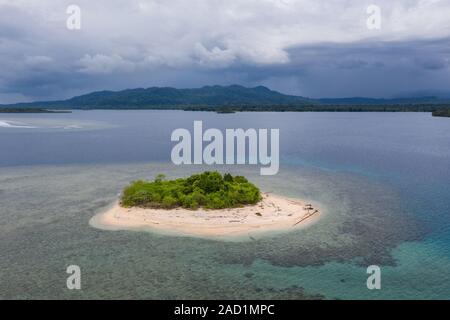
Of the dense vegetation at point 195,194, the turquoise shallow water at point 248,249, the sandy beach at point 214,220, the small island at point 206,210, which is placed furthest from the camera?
the dense vegetation at point 195,194

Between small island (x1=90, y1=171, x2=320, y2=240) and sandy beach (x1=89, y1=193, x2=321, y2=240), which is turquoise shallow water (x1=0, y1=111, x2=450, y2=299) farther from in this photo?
small island (x1=90, y1=171, x2=320, y2=240)

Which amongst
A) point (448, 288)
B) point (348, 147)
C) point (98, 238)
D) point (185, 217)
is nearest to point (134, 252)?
point (98, 238)

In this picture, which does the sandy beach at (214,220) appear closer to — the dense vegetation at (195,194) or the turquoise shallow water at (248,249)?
the dense vegetation at (195,194)

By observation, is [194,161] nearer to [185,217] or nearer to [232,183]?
[232,183]

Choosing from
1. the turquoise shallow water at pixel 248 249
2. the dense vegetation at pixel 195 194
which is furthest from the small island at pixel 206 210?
the turquoise shallow water at pixel 248 249

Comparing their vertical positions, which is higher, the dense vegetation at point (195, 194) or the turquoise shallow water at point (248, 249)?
the dense vegetation at point (195, 194)

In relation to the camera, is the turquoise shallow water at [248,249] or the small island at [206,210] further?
the small island at [206,210]

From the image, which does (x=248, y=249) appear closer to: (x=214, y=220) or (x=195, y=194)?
(x=214, y=220)
